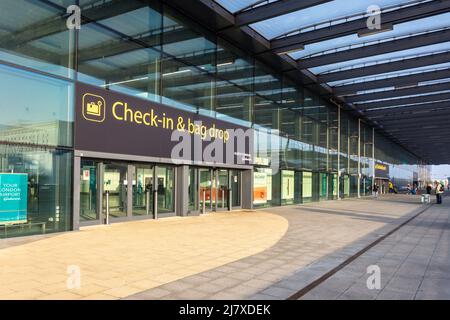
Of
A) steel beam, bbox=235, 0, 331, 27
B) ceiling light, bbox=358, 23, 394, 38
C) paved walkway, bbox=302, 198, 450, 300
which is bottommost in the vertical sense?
paved walkway, bbox=302, 198, 450, 300

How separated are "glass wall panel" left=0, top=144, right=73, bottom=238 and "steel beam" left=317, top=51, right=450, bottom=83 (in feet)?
53.6

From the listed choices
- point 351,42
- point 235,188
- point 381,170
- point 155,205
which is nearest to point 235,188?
point 235,188

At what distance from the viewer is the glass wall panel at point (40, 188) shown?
8875 mm

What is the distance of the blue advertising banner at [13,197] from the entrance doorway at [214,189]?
677 cm

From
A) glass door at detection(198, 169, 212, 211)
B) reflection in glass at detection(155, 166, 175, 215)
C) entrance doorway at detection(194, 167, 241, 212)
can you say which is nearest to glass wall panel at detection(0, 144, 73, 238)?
reflection in glass at detection(155, 166, 175, 215)

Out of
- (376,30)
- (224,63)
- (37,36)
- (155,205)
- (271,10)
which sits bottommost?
(155,205)

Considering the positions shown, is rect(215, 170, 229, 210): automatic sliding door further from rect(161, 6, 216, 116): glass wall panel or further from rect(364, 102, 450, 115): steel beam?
rect(364, 102, 450, 115): steel beam

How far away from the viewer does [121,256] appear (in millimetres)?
7121

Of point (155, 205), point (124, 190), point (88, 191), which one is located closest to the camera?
point (88, 191)

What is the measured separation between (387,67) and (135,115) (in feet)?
45.6

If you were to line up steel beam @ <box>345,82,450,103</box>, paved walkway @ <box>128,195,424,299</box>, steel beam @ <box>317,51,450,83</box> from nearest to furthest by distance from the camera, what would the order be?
paved walkway @ <box>128,195,424,299</box> → steel beam @ <box>317,51,450,83</box> → steel beam @ <box>345,82,450,103</box>

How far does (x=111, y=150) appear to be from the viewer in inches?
452

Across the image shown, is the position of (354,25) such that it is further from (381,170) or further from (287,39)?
(381,170)

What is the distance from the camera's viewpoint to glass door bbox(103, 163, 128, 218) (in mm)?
11738
